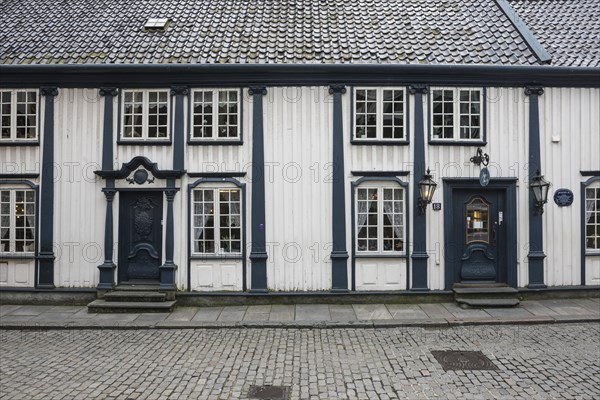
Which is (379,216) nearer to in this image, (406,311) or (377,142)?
(377,142)

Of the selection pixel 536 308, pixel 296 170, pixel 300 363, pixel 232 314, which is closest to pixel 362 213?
pixel 296 170

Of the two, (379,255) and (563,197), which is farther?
(563,197)

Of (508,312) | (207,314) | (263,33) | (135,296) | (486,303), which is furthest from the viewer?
(263,33)

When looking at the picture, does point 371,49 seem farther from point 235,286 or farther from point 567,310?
point 567,310

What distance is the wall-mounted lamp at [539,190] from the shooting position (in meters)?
10.1

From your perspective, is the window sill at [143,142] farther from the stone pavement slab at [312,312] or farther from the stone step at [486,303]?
the stone step at [486,303]

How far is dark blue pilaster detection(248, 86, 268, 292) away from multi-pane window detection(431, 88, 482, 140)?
416 centimetres

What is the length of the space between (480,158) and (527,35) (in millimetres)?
3525

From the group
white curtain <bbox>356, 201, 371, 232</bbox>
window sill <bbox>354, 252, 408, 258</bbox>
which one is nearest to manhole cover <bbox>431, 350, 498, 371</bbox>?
window sill <bbox>354, 252, 408, 258</bbox>

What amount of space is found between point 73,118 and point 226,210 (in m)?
4.30

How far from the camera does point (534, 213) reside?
34.3 ft

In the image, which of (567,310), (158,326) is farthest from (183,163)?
(567,310)

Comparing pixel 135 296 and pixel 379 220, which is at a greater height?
pixel 379 220

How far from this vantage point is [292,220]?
1034 centimetres
